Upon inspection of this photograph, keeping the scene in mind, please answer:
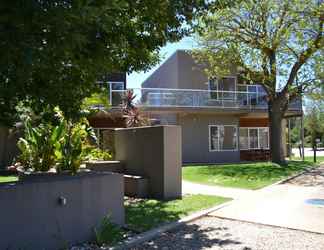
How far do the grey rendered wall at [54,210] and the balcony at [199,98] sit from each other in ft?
52.3

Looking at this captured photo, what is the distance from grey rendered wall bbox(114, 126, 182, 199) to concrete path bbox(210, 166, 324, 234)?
192cm

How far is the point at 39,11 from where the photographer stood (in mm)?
4699

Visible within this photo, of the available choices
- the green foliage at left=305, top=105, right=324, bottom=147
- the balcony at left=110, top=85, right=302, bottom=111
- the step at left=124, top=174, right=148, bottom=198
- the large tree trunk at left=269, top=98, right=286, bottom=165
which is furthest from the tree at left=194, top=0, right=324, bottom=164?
the green foliage at left=305, top=105, right=324, bottom=147

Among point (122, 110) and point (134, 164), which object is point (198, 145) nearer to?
point (122, 110)

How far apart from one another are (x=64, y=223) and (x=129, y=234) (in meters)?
1.32

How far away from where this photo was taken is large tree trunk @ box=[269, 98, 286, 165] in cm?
2153

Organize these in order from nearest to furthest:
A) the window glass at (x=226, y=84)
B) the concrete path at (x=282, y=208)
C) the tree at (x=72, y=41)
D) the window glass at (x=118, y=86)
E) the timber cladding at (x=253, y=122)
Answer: the tree at (x=72, y=41) → the concrete path at (x=282, y=208) → the window glass at (x=118, y=86) → the window glass at (x=226, y=84) → the timber cladding at (x=253, y=122)

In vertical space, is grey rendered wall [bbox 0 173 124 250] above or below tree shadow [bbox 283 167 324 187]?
above

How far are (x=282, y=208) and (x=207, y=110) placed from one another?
52.9 ft

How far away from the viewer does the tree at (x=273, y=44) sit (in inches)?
779

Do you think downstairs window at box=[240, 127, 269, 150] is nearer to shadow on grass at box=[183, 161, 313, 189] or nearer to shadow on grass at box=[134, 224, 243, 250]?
shadow on grass at box=[183, 161, 313, 189]

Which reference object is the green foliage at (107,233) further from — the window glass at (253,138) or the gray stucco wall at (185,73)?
the window glass at (253,138)

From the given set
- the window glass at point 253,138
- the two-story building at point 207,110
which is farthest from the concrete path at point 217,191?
the window glass at point 253,138

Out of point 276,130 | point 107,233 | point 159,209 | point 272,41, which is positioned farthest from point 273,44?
point 107,233
